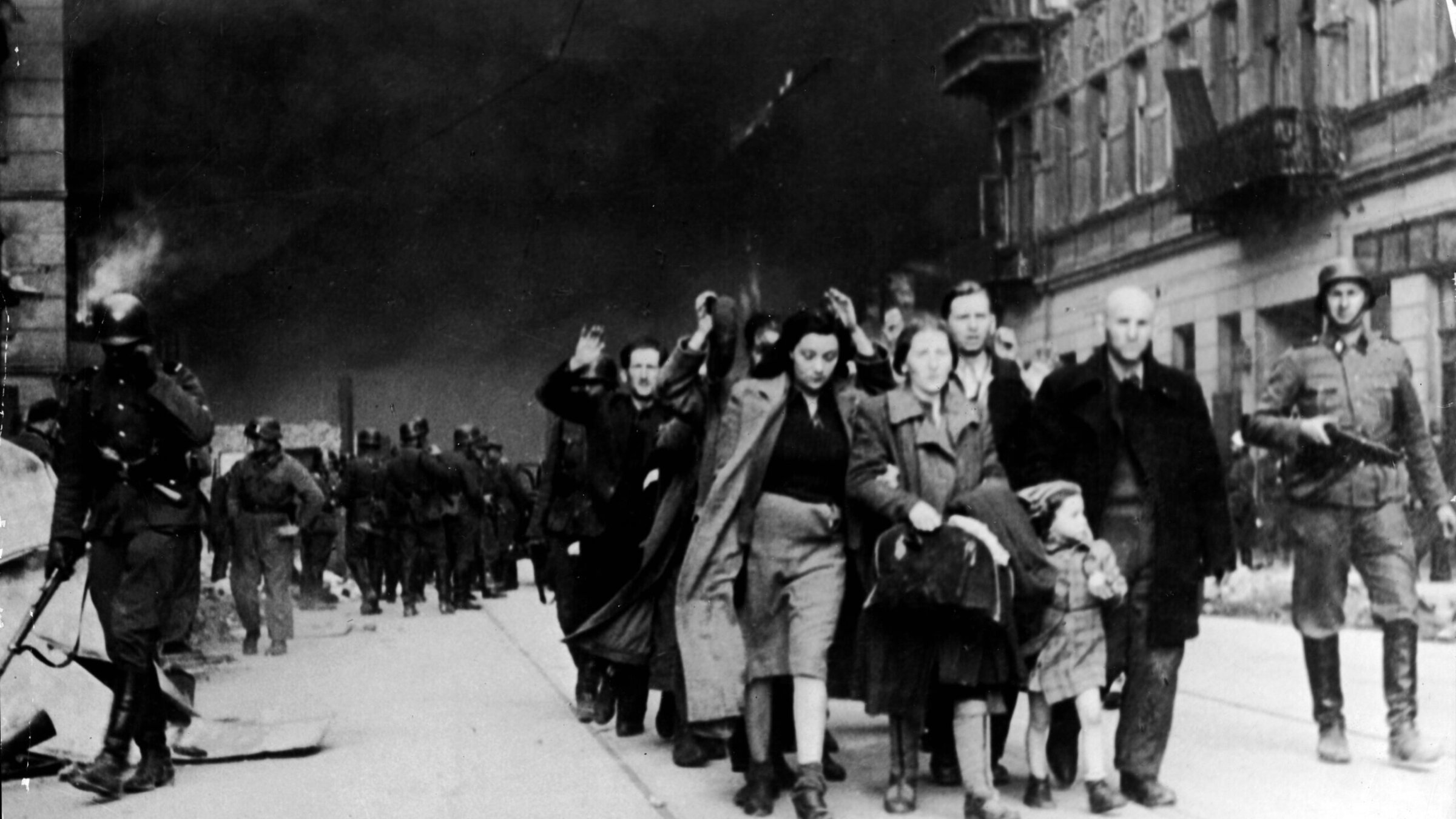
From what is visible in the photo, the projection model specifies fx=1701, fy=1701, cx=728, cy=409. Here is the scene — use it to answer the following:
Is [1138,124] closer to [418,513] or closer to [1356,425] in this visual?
[418,513]

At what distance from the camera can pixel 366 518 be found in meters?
21.1

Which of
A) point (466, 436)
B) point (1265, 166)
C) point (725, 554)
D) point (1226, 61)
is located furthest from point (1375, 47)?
point (725, 554)

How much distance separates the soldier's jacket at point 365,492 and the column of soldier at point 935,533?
38.9ft

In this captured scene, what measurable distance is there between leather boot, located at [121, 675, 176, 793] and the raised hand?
3.12 meters

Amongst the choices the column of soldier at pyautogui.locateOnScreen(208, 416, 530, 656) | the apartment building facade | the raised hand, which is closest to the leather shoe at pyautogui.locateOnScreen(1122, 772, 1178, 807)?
the raised hand

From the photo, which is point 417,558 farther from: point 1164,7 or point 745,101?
point 1164,7

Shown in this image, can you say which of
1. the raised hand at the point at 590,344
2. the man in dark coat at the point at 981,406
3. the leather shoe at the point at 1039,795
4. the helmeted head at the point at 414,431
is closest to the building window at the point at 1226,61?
the helmeted head at the point at 414,431

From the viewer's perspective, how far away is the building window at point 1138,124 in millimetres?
24219

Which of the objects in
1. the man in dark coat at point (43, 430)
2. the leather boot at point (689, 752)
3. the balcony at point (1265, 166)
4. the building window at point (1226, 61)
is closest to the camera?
the leather boot at point (689, 752)

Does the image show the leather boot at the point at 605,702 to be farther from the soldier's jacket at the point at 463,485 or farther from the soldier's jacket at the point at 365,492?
the soldier's jacket at the point at 365,492

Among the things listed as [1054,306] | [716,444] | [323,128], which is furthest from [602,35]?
[1054,306]

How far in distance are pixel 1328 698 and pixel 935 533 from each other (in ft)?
8.31

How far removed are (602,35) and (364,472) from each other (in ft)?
30.6

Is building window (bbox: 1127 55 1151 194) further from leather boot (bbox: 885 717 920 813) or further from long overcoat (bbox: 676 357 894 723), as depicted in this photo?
leather boot (bbox: 885 717 920 813)
